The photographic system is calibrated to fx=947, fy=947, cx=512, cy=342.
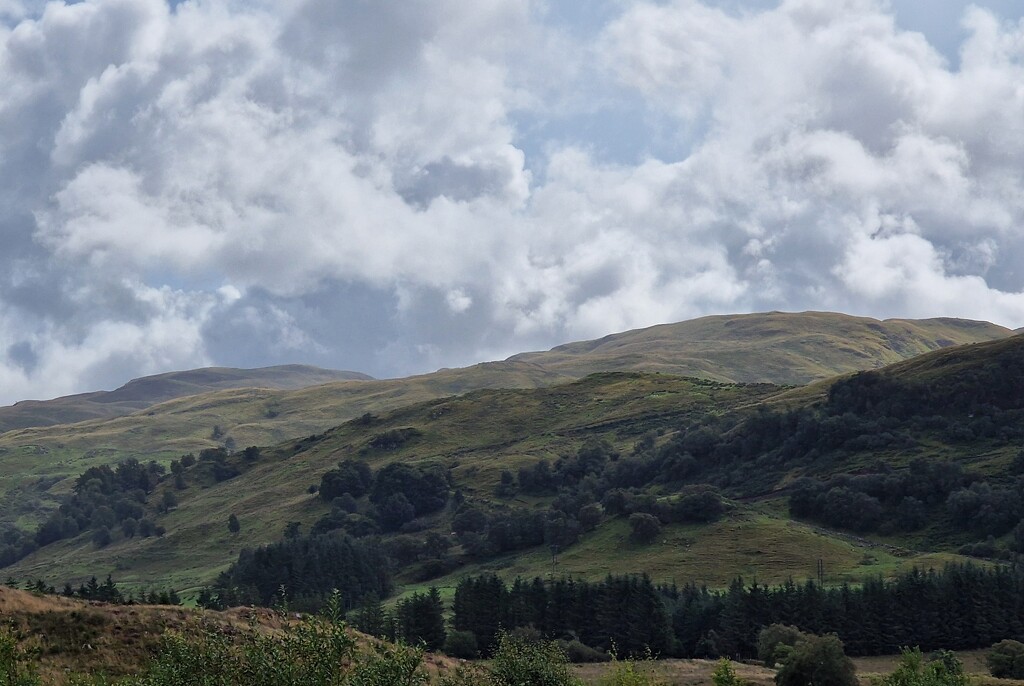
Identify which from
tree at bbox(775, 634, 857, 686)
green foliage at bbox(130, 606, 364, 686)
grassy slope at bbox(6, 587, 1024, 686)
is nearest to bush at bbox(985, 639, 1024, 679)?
tree at bbox(775, 634, 857, 686)

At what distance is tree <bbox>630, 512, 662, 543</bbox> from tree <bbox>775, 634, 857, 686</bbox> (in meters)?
108

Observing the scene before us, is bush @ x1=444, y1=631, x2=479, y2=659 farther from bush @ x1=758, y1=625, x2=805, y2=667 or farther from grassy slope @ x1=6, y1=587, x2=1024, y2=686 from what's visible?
grassy slope @ x1=6, y1=587, x2=1024, y2=686

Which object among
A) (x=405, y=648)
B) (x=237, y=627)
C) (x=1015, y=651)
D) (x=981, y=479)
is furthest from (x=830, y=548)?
(x=405, y=648)

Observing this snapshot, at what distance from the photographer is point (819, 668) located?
73875 mm

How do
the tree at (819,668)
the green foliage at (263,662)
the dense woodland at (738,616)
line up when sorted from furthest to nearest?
1. the dense woodland at (738,616)
2. the tree at (819,668)
3. the green foliage at (263,662)

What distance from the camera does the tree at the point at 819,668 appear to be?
73625 mm

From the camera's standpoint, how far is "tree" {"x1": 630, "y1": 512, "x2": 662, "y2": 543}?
18438 centimetres

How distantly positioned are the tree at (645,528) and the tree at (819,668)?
355ft

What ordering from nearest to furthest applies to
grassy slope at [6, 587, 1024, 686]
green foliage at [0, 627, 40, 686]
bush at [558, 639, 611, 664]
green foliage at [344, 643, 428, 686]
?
green foliage at [0, 627, 40, 686]
green foliage at [344, 643, 428, 686]
grassy slope at [6, 587, 1024, 686]
bush at [558, 639, 611, 664]

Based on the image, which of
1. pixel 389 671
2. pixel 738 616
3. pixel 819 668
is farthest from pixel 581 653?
pixel 389 671

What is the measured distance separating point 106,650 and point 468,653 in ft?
193

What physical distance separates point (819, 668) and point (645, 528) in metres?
112

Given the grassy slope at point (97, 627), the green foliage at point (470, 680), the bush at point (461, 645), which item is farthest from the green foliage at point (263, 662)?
the bush at point (461, 645)

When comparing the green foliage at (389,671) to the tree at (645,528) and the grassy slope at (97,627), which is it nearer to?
the grassy slope at (97,627)
